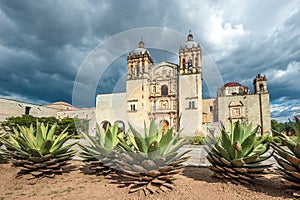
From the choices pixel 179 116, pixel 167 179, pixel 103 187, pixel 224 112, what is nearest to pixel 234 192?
pixel 167 179

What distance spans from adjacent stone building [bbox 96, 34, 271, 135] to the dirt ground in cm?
2294

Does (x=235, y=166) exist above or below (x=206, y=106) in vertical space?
below

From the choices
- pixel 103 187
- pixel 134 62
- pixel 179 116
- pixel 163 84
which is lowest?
pixel 103 187

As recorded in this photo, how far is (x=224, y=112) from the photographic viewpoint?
2783 centimetres

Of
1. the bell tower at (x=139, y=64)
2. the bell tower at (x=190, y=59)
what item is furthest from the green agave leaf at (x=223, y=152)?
the bell tower at (x=190, y=59)

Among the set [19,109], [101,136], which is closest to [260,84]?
[101,136]

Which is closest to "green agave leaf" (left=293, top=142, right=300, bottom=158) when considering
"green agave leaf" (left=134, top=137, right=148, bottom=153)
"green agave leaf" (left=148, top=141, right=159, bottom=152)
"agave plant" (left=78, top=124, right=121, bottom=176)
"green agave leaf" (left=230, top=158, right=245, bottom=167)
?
"green agave leaf" (left=230, top=158, right=245, bottom=167)

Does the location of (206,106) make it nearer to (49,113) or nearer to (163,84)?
(163,84)

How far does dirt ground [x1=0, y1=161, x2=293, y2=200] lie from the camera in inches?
91.8

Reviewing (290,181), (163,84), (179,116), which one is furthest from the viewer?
(163,84)

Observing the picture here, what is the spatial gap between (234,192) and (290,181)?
23.8 inches

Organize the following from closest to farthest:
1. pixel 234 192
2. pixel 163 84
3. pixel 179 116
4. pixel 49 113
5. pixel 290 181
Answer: pixel 290 181 < pixel 234 192 < pixel 179 116 < pixel 163 84 < pixel 49 113

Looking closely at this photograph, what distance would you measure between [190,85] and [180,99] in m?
2.31

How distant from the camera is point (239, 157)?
2.54 meters
